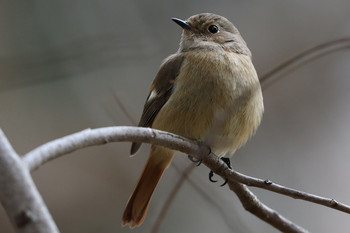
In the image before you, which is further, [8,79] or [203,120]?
[8,79]

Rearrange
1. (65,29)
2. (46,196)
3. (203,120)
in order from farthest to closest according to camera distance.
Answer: (65,29), (46,196), (203,120)

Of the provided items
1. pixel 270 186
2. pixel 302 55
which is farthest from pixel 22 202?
pixel 270 186

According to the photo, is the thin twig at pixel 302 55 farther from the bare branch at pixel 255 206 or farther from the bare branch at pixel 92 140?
the bare branch at pixel 255 206

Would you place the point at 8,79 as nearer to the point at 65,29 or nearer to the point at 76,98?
the point at 76,98

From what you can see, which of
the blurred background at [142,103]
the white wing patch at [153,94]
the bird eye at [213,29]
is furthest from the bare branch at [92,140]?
the blurred background at [142,103]

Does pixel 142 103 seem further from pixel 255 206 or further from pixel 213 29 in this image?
pixel 255 206

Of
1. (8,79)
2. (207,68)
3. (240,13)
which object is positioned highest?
(240,13)

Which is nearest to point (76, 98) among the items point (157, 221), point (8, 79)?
point (8, 79)
